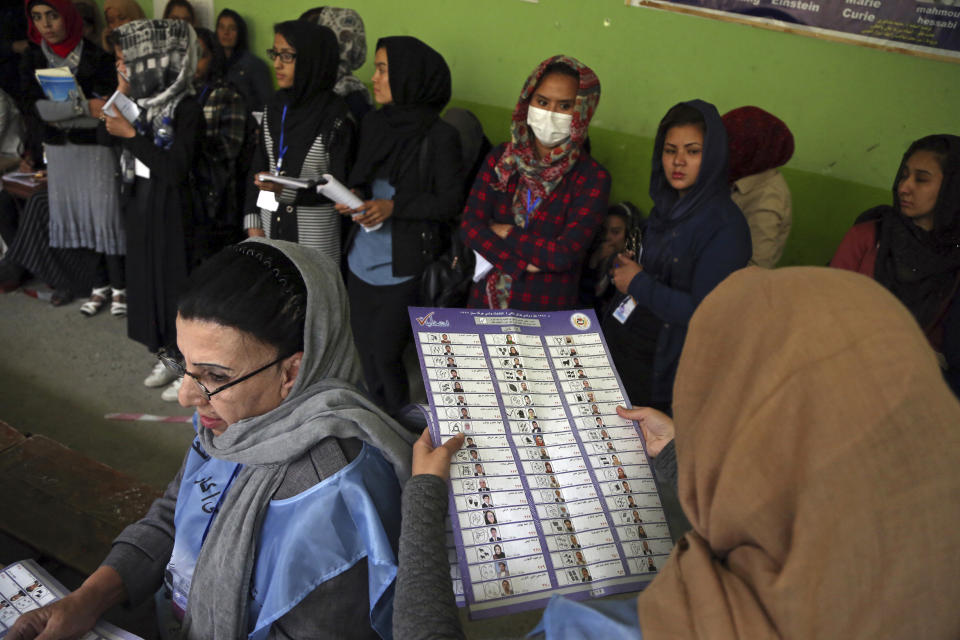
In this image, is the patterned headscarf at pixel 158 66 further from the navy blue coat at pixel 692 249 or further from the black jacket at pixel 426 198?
the navy blue coat at pixel 692 249

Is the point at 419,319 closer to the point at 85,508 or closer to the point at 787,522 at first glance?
the point at 787,522

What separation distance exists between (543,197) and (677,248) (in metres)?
0.60

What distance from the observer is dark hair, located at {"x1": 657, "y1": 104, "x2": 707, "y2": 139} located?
2330 mm

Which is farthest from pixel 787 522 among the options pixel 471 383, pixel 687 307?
pixel 687 307

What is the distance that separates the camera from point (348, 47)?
3805 mm

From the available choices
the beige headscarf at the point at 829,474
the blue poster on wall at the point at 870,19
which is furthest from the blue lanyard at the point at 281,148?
the beige headscarf at the point at 829,474

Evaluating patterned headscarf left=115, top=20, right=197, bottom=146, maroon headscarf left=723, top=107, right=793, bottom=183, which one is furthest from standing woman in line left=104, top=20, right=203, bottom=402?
maroon headscarf left=723, top=107, right=793, bottom=183

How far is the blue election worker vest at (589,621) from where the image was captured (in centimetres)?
84

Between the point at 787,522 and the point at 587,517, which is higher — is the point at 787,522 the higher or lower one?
the higher one

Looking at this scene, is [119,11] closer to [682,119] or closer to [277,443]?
[682,119]

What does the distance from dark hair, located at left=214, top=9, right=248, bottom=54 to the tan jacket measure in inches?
150

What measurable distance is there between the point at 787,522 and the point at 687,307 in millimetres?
1636

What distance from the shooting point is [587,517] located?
1.21 meters

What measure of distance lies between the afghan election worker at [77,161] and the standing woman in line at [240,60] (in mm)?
785
